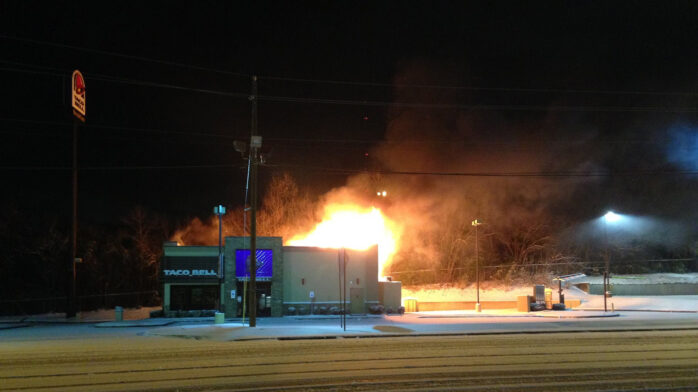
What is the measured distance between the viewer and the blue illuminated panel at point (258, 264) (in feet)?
109

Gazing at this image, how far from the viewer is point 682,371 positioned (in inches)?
421

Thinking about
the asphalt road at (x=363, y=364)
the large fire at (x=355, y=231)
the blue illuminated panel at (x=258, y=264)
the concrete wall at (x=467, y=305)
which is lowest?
the concrete wall at (x=467, y=305)

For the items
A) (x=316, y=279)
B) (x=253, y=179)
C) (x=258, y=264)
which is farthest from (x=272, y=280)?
(x=253, y=179)

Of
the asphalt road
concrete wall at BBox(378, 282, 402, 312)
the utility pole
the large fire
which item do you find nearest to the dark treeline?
the large fire

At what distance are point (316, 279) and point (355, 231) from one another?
11.8 metres

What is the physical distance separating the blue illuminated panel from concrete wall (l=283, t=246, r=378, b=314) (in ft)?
6.43

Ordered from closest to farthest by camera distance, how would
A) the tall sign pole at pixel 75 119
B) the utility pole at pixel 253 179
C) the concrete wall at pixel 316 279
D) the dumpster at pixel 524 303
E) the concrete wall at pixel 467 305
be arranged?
the utility pole at pixel 253 179 → the tall sign pole at pixel 75 119 → the concrete wall at pixel 316 279 → the dumpster at pixel 524 303 → the concrete wall at pixel 467 305

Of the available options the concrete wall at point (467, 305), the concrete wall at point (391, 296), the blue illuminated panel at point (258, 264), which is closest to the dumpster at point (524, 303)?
→ the concrete wall at point (467, 305)

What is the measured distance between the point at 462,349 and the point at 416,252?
40802mm

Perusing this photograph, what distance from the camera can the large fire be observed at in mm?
44344

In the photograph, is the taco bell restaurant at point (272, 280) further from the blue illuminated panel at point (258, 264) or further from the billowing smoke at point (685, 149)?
the billowing smoke at point (685, 149)

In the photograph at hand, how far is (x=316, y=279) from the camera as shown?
35.6m

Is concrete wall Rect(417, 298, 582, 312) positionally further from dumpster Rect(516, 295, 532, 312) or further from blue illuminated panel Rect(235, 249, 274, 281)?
blue illuminated panel Rect(235, 249, 274, 281)

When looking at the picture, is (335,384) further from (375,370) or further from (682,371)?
(682,371)
